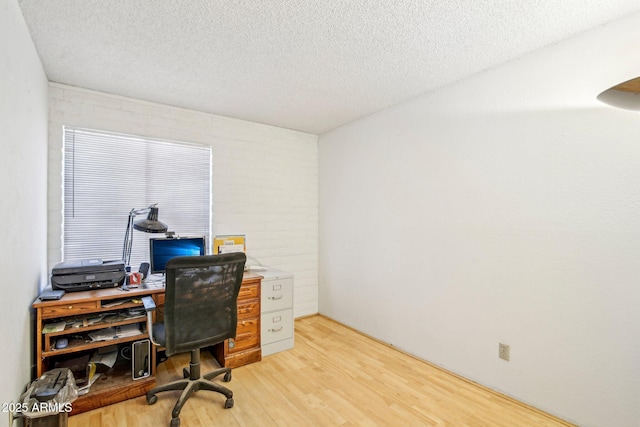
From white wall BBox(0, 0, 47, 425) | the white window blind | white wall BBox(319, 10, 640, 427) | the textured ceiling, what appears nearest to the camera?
white wall BBox(0, 0, 47, 425)

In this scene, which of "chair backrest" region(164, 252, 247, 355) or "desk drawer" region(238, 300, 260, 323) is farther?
"desk drawer" region(238, 300, 260, 323)

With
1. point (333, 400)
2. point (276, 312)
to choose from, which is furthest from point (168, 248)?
point (333, 400)

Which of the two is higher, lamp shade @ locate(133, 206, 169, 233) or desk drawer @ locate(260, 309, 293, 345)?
lamp shade @ locate(133, 206, 169, 233)

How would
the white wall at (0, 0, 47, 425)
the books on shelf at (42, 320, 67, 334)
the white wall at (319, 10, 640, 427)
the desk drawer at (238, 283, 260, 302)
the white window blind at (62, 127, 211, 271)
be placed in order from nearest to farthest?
the white wall at (0, 0, 47, 425), the white wall at (319, 10, 640, 427), the books on shelf at (42, 320, 67, 334), the white window blind at (62, 127, 211, 271), the desk drawer at (238, 283, 260, 302)

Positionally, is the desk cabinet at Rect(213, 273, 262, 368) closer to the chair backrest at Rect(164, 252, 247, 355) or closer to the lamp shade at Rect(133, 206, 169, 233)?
the chair backrest at Rect(164, 252, 247, 355)

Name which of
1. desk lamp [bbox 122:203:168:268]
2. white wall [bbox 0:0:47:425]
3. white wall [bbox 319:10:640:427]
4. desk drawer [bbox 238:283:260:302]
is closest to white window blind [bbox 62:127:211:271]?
desk lamp [bbox 122:203:168:268]

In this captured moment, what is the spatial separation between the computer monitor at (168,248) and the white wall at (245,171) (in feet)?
1.56

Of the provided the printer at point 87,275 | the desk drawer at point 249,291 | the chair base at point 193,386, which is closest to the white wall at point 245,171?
the printer at point 87,275

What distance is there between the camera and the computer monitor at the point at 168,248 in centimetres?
269

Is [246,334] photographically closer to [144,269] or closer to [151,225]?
[144,269]

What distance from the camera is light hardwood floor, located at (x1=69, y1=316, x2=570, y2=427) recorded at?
76.9 inches

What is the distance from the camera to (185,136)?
3.19 m

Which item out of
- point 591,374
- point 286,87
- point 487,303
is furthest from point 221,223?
point 591,374

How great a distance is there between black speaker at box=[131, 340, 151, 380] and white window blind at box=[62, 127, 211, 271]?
95 centimetres
